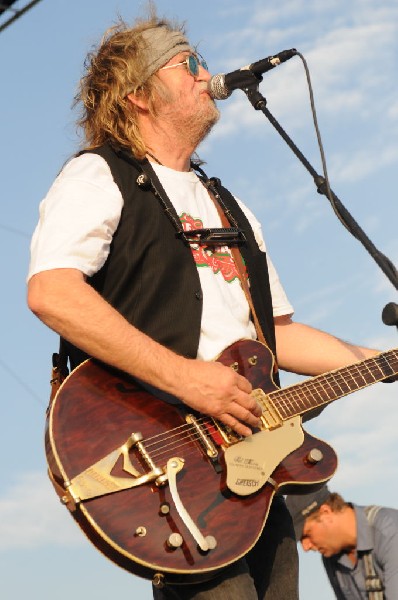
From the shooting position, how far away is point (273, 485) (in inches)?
146

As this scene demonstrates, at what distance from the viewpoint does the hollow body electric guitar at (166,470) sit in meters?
3.35

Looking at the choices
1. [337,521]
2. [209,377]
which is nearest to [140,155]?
[209,377]

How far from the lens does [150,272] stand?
12.5 feet

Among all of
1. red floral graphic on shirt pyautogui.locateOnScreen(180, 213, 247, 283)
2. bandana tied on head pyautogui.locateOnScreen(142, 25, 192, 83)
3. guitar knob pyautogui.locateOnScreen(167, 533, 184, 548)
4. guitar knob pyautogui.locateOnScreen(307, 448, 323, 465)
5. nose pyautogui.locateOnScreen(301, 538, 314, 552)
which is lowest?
guitar knob pyautogui.locateOnScreen(167, 533, 184, 548)

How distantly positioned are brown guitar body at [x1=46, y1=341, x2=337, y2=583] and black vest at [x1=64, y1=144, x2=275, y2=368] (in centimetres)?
24

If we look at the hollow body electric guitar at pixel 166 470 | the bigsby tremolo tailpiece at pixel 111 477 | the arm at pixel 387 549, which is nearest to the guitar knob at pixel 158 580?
the hollow body electric guitar at pixel 166 470

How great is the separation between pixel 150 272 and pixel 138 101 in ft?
2.94

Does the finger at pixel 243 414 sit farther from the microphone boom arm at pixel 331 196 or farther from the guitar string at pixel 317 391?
the microphone boom arm at pixel 331 196

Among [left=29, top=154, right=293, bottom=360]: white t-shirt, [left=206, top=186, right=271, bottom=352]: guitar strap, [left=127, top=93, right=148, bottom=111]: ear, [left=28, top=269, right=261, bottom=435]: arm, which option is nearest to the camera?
[left=28, top=269, right=261, bottom=435]: arm

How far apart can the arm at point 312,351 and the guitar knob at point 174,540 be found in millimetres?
1302

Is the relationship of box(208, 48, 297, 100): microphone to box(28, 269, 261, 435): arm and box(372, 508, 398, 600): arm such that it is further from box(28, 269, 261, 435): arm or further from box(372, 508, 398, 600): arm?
box(372, 508, 398, 600): arm

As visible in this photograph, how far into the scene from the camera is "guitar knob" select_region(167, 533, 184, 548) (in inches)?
132

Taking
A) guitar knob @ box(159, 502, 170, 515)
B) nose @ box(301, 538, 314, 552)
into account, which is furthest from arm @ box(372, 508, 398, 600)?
guitar knob @ box(159, 502, 170, 515)

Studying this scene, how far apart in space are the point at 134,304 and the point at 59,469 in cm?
68
